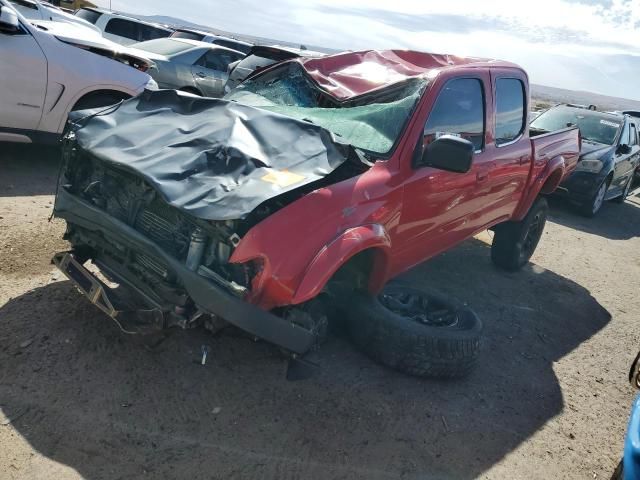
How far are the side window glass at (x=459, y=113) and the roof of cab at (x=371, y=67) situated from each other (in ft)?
0.58

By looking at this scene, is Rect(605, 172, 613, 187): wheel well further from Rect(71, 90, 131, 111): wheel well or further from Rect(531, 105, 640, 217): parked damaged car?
Rect(71, 90, 131, 111): wheel well

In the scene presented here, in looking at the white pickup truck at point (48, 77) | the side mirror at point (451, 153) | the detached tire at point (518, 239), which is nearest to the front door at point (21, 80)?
the white pickup truck at point (48, 77)

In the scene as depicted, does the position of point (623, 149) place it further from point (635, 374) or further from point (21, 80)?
point (21, 80)

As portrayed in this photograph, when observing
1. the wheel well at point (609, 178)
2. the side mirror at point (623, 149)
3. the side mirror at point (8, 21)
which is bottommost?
the wheel well at point (609, 178)

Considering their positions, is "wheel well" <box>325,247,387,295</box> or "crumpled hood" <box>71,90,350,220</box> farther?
"wheel well" <box>325,247,387,295</box>

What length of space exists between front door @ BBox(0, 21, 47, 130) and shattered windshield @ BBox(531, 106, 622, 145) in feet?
26.7

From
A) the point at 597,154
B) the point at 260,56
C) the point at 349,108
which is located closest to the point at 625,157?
the point at 597,154

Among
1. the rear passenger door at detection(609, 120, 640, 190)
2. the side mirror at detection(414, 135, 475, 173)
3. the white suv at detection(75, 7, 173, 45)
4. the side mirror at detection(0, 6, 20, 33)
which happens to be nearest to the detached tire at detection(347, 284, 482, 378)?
the side mirror at detection(414, 135, 475, 173)

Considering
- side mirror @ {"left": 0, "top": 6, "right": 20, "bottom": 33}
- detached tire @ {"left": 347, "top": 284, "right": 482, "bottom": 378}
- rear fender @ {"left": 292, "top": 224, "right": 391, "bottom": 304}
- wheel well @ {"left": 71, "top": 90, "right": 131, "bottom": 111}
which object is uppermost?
side mirror @ {"left": 0, "top": 6, "right": 20, "bottom": 33}

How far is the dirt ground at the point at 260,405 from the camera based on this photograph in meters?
2.71

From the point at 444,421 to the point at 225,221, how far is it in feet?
6.05

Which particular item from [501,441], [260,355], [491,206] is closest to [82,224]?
[260,355]

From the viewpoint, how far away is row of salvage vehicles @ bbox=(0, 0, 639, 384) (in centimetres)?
277

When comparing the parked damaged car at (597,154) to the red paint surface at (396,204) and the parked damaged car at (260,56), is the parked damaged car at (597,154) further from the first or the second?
the parked damaged car at (260,56)
